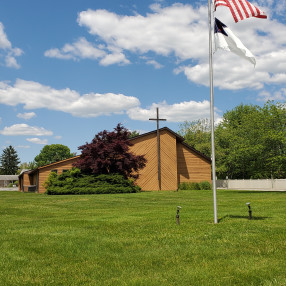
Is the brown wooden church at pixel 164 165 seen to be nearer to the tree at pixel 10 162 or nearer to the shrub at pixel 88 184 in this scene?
the shrub at pixel 88 184

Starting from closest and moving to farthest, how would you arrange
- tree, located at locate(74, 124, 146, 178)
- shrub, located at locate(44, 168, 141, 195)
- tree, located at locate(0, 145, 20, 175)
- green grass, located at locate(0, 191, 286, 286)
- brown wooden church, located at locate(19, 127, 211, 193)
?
1. green grass, located at locate(0, 191, 286, 286)
2. shrub, located at locate(44, 168, 141, 195)
3. tree, located at locate(74, 124, 146, 178)
4. brown wooden church, located at locate(19, 127, 211, 193)
5. tree, located at locate(0, 145, 20, 175)

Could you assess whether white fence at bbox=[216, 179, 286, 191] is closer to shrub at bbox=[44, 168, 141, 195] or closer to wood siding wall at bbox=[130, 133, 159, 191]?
wood siding wall at bbox=[130, 133, 159, 191]

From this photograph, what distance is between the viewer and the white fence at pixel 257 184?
4825cm

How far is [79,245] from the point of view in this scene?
876 cm

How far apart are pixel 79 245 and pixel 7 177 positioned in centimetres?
11180

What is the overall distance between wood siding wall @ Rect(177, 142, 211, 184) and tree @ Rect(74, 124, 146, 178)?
7886 mm

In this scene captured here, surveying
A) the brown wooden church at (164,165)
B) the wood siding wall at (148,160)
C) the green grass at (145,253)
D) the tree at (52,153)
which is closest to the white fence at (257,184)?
the brown wooden church at (164,165)

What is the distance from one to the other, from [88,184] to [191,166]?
1536 centimetres

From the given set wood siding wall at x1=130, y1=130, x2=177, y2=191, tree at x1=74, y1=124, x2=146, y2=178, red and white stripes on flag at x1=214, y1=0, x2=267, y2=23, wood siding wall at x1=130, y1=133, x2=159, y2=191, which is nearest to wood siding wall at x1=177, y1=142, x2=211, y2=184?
wood siding wall at x1=130, y1=130, x2=177, y2=191

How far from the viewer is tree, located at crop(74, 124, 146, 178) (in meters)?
36.1

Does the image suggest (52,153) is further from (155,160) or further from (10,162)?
(155,160)

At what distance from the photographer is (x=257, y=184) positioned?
51844mm

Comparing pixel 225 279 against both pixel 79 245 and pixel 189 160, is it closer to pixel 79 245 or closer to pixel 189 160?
pixel 79 245

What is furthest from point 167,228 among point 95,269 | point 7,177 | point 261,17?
point 7,177
